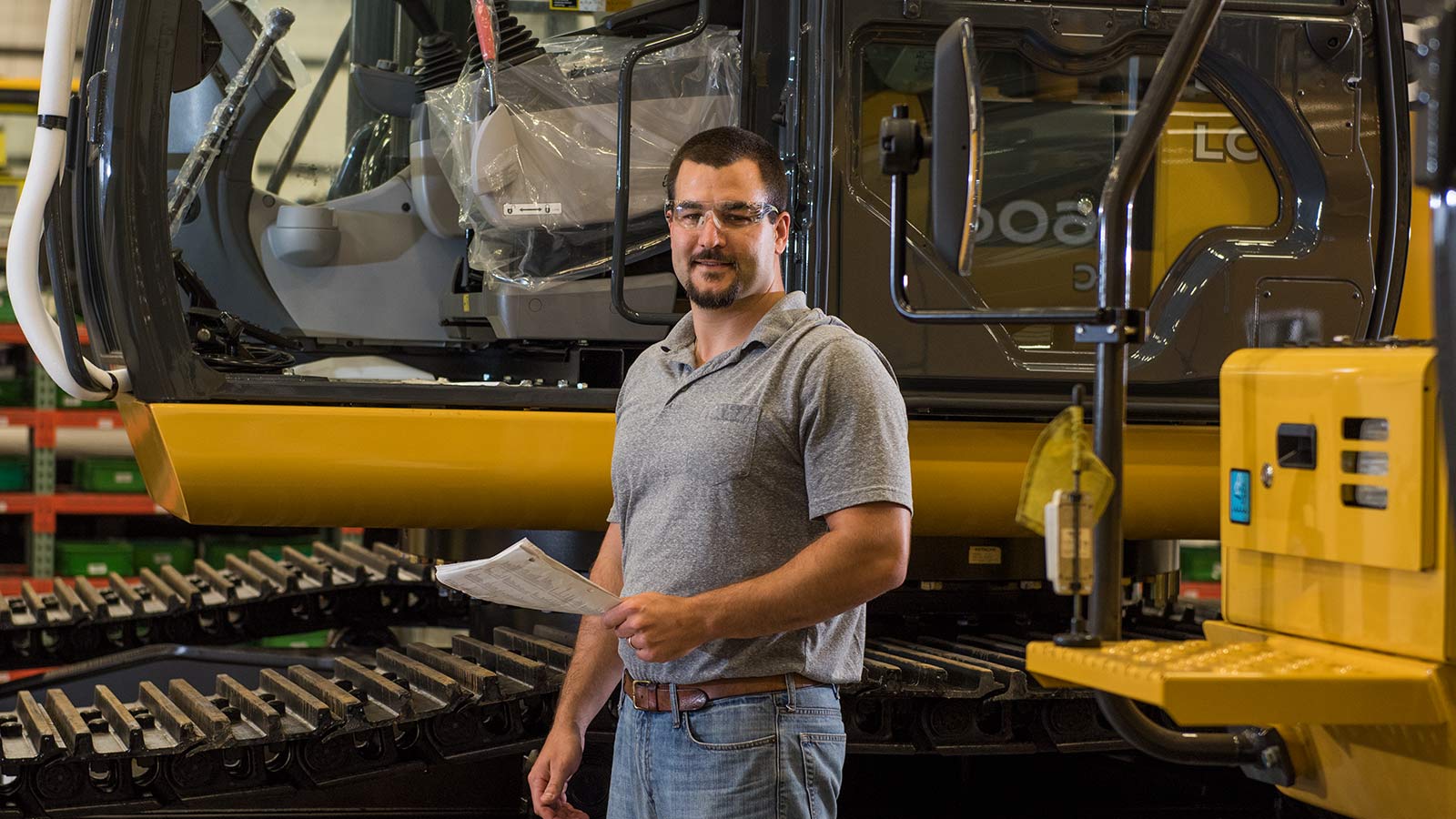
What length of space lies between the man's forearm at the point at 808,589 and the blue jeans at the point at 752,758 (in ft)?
0.46

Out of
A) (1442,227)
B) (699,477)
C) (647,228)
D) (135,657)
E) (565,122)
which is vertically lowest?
(135,657)

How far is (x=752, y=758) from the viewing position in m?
2.37

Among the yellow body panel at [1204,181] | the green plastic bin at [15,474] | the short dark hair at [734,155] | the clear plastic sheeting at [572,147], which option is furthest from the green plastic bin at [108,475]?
the short dark hair at [734,155]

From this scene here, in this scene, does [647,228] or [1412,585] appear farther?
[647,228]

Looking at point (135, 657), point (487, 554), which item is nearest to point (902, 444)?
point (487, 554)

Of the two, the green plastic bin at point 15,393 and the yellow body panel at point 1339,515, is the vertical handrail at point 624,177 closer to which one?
the yellow body panel at point 1339,515

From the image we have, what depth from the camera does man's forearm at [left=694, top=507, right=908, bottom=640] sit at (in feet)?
7.59

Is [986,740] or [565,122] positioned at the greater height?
[565,122]

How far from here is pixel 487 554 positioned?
13.4 ft

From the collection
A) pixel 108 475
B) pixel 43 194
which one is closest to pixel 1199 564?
pixel 108 475

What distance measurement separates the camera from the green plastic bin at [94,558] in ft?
27.9

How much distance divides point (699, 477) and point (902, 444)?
314mm

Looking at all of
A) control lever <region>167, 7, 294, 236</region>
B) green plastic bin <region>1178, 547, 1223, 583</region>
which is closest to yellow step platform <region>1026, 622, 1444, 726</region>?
control lever <region>167, 7, 294, 236</region>

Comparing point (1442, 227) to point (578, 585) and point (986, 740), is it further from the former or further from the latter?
point (986, 740)
